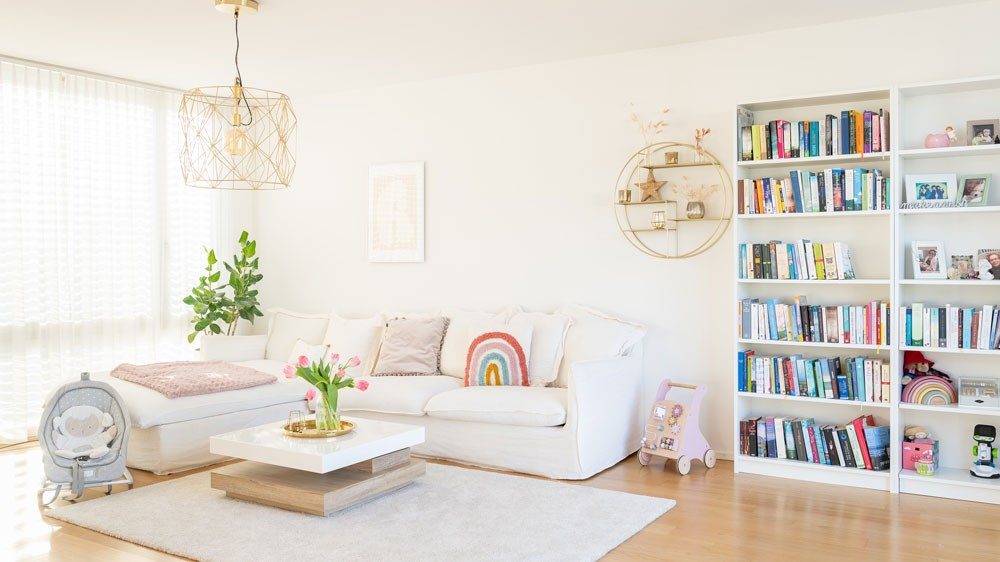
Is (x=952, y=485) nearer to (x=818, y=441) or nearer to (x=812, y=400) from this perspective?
(x=818, y=441)

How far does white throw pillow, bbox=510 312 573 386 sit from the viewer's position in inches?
200

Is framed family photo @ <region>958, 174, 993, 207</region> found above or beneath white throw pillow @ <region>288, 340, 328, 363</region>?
above

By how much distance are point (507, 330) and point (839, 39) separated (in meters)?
2.57

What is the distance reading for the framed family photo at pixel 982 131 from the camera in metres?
4.03

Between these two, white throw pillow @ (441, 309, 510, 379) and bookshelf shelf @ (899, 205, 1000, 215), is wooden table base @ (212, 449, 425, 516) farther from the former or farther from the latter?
bookshelf shelf @ (899, 205, 1000, 215)

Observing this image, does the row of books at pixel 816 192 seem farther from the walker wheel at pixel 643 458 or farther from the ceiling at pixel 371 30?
the walker wheel at pixel 643 458

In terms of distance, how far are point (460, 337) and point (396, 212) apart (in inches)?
49.1

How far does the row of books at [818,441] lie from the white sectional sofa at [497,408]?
29.9 inches

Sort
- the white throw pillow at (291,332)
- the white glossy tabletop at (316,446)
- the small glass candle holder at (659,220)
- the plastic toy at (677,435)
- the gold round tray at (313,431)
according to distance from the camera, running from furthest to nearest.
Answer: the white throw pillow at (291,332) → the small glass candle holder at (659,220) → the plastic toy at (677,435) → the gold round tray at (313,431) → the white glossy tabletop at (316,446)

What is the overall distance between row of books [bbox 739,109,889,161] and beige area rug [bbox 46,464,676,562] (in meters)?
2.01

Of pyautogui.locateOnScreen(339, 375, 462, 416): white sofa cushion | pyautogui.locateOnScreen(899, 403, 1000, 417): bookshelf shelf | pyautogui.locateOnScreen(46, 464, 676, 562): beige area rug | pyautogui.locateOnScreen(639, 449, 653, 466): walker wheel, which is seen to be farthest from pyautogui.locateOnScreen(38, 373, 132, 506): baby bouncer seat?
pyautogui.locateOnScreen(899, 403, 1000, 417): bookshelf shelf

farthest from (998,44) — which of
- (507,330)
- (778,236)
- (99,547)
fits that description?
(99,547)

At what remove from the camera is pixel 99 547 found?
3.35 metres

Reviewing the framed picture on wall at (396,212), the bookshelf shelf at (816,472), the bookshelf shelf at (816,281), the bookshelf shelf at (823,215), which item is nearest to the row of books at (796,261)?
the bookshelf shelf at (816,281)
